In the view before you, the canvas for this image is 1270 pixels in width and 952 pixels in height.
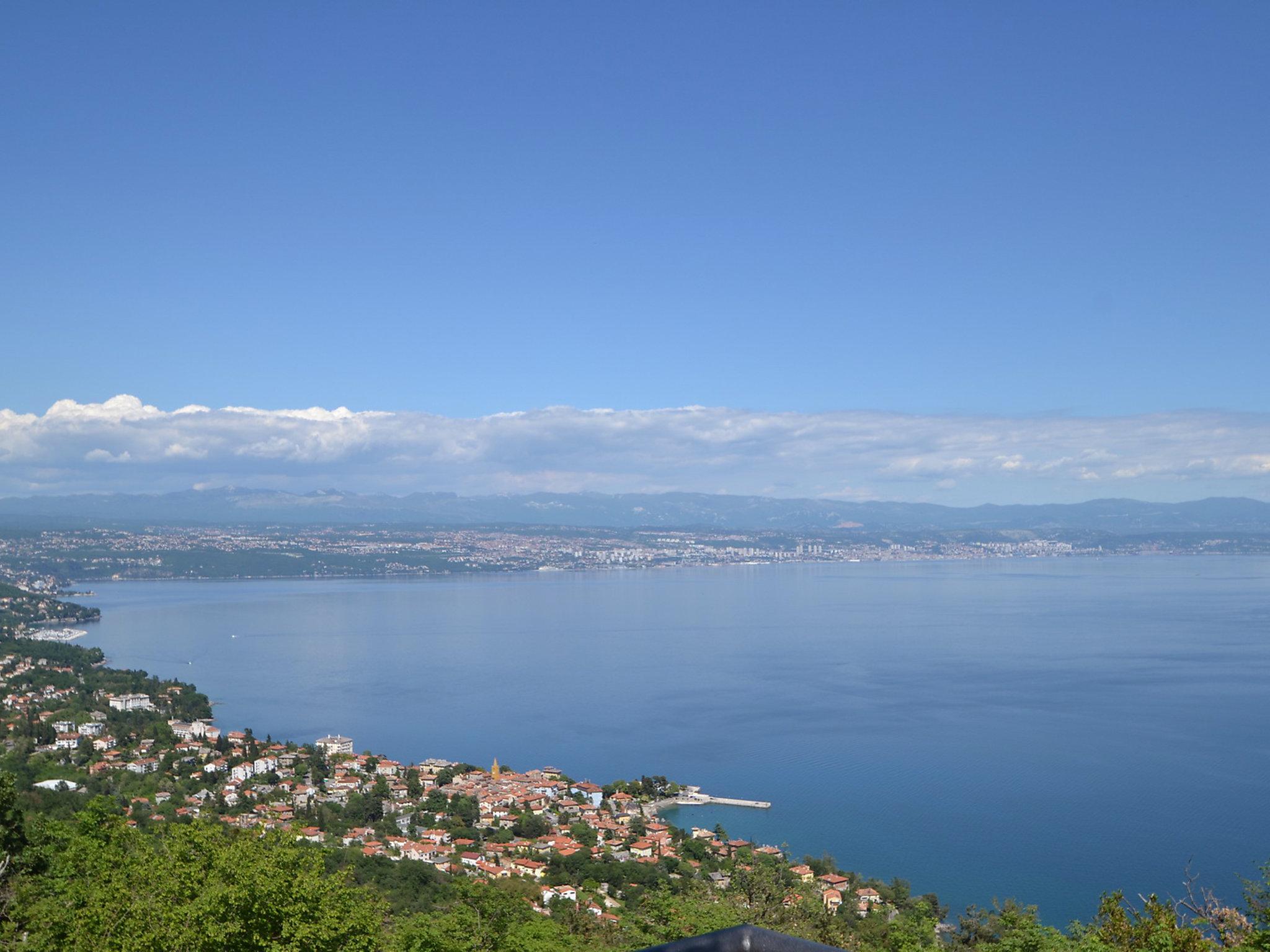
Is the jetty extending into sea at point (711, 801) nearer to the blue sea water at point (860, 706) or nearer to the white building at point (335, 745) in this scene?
the blue sea water at point (860, 706)

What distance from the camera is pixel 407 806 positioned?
545 inches

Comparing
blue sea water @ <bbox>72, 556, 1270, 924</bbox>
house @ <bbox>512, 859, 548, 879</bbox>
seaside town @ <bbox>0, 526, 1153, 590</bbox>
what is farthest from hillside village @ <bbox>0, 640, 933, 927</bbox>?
seaside town @ <bbox>0, 526, 1153, 590</bbox>

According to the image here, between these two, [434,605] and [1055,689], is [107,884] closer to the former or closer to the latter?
[1055,689]

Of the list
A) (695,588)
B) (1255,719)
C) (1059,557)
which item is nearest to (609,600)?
(695,588)

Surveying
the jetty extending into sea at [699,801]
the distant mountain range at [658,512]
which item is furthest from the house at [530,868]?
the distant mountain range at [658,512]

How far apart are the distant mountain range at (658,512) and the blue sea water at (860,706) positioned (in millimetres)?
78274

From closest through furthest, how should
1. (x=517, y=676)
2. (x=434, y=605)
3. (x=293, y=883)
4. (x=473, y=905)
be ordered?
(x=293, y=883), (x=473, y=905), (x=517, y=676), (x=434, y=605)

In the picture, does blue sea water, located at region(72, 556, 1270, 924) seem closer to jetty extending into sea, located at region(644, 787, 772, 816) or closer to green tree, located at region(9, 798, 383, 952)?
jetty extending into sea, located at region(644, 787, 772, 816)

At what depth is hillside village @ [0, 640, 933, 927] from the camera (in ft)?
33.3

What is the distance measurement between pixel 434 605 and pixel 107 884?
147 feet

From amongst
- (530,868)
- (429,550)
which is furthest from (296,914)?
(429,550)

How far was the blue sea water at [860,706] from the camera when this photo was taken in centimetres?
1370

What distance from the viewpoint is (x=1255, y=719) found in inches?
806

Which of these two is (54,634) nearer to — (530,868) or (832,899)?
(530,868)
